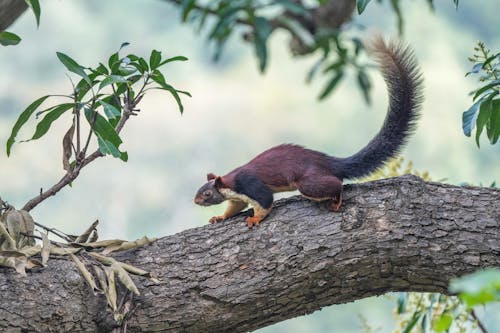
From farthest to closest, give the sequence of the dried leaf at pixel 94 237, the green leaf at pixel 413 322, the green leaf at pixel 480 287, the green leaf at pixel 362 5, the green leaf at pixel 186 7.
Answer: the green leaf at pixel 186 7
the green leaf at pixel 413 322
the dried leaf at pixel 94 237
the green leaf at pixel 362 5
the green leaf at pixel 480 287

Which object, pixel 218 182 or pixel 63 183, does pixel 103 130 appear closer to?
pixel 63 183

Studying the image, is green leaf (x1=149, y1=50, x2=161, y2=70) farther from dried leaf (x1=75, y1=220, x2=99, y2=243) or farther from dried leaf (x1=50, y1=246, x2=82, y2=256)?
dried leaf (x1=50, y1=246, x2=82, y2=256)

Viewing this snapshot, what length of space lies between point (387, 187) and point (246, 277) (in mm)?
494

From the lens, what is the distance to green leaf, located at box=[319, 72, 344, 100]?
4.86 meters

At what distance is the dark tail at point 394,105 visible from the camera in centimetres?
238

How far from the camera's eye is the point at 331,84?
4.89 metres

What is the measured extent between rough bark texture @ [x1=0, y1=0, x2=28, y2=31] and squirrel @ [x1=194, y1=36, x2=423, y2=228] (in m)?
0.82

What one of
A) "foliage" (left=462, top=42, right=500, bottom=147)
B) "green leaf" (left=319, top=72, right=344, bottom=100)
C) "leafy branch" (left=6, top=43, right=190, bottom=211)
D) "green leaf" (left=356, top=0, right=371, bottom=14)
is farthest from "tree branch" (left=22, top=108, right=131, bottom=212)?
"green leaf" (left=319, top=72, right=344, bottom=100)

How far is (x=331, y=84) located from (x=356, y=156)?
2.55 metres

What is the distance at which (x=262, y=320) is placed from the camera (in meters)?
2.15

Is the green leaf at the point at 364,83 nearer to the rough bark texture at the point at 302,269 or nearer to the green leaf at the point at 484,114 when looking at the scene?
the green leaf at the point at 484,114

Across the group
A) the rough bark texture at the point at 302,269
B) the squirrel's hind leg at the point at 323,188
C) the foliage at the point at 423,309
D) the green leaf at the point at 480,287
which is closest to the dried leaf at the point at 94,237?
the rough bark texture at the point at 302,269

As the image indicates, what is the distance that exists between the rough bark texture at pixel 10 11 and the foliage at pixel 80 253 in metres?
0.57

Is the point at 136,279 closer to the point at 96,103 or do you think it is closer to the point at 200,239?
the point at 200,239
